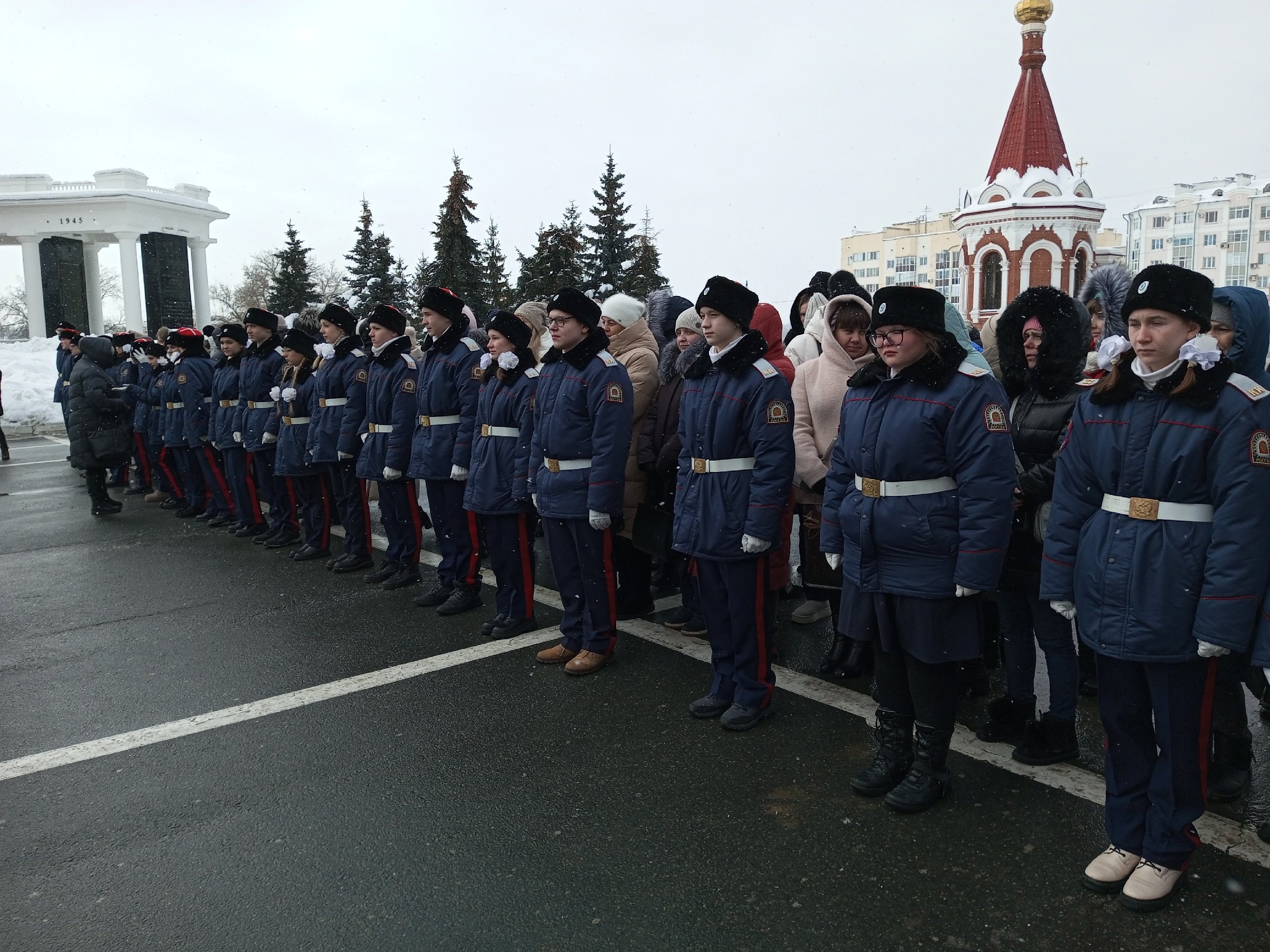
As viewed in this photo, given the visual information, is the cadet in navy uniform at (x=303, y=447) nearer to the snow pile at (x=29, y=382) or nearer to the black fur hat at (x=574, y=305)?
the black fur hat at (x=574, y=305)

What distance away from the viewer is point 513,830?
3.66 metres

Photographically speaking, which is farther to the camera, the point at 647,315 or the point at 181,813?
the point at 647,315

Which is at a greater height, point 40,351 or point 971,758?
point 40,351

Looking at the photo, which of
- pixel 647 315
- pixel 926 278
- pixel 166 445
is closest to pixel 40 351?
pixel 166 445

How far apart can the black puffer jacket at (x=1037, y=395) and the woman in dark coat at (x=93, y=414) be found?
10722mm

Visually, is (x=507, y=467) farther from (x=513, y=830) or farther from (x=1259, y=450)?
(x=1259, y=450)

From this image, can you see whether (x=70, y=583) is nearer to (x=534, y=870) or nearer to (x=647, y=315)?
(x=647, y=315)

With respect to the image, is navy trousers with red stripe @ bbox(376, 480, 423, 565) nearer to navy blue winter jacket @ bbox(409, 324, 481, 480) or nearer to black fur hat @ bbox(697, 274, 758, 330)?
navy blue winter jacket @ bbox(409, 324, 481, 480)

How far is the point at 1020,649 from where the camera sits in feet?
14.2

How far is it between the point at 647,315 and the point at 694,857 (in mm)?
4621

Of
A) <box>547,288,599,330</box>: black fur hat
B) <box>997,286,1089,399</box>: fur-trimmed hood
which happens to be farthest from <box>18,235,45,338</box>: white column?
<box>997,286,1089,399</box>: fur-trimmed hood

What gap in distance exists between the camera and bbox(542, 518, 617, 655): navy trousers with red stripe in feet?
17.9

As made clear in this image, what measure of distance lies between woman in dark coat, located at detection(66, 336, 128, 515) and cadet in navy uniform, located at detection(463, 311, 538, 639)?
288 inches

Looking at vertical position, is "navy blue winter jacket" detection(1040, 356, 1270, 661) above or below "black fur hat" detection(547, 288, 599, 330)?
below
